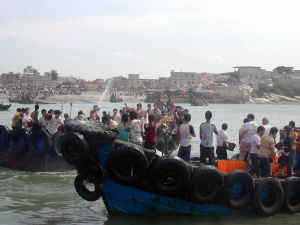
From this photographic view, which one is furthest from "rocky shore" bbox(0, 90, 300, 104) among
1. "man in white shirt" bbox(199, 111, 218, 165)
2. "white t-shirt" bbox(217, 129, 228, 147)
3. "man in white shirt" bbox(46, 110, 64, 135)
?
"man in white shirt" bbox(199, 111, 218, 165)

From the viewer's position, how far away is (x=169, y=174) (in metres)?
10.3

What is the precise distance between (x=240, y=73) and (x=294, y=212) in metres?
179

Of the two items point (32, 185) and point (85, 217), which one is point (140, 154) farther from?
point (32, 185)

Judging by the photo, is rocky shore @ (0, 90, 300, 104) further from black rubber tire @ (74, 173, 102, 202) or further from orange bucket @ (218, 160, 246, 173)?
black rubber tire @ (74, 173, 102, 202)

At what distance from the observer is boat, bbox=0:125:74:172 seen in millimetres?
16688

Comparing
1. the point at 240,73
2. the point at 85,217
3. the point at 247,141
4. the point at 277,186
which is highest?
the point at 240,73

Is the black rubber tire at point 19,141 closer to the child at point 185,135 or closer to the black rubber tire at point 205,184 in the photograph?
the child at point 185,135

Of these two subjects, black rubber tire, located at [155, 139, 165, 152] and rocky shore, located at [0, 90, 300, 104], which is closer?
black rubber tire, located at [155, 139, 165, 152]

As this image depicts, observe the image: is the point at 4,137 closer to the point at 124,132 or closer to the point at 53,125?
the point at 53,125

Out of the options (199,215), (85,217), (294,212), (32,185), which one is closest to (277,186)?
(294,212)

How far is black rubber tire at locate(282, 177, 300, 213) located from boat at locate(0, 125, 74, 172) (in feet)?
27.0

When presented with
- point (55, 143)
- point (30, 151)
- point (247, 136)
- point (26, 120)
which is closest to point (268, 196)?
point (247, 136)

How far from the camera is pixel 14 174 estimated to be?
55.2 feet

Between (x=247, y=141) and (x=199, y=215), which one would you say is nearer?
(x=199, y=215)
